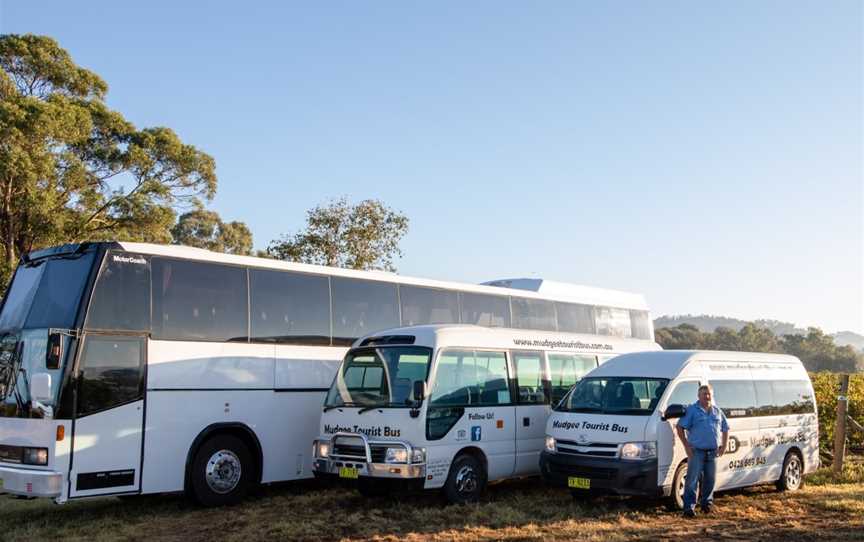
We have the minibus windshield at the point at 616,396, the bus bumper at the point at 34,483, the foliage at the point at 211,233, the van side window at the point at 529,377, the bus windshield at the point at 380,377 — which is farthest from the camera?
the foliage at the point at 211,233

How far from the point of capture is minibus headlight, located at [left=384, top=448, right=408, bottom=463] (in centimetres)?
1153

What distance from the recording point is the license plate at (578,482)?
11.6m

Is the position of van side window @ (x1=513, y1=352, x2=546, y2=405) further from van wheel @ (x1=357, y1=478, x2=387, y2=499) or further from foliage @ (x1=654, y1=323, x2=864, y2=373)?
foliage @ (x1=654, y1=323, x2=864, y2=373)

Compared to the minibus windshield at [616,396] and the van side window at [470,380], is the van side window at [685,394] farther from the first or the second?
the van side window at [470,380]

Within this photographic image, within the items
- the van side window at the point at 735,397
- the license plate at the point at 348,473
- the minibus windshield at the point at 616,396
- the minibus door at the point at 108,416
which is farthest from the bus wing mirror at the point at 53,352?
the van side window at the point at 735,397

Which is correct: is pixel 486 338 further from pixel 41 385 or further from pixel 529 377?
pixel 41 385

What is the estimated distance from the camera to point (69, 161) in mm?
30297

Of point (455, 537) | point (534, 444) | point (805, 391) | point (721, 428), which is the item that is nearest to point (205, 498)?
point (455, 537)

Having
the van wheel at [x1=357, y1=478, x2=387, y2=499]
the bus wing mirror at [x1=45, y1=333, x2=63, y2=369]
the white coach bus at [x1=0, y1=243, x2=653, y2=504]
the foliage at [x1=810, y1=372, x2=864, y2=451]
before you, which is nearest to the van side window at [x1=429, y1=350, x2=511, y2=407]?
the van wheel at [x1=357, y1=478, x2=387, y2=499]

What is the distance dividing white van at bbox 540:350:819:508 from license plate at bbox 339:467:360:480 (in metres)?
2.72

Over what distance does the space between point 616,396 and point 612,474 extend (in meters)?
1.31

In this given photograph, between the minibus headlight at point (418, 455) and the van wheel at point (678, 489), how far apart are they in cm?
342

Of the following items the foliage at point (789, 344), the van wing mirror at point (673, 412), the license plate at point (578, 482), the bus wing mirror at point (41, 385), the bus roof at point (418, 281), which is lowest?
the license plate at point (578, 482)

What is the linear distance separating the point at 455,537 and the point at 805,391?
7.98 meters
